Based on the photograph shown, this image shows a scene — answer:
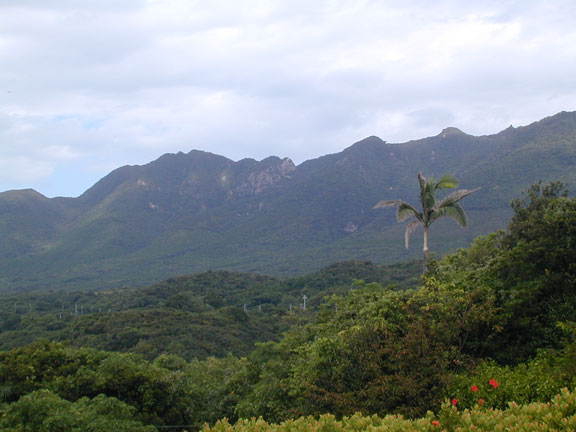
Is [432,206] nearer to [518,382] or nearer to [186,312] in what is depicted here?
[518,382]

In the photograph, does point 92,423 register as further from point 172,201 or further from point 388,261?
point 172,201

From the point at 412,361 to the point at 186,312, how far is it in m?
44.4

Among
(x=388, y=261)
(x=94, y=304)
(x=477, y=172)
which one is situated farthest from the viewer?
(x=477, y=172)

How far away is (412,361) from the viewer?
8.50 meters

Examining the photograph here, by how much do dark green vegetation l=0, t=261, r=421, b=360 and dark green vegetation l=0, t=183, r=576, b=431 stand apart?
3220 millimetres

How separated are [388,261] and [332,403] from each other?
84.8 m

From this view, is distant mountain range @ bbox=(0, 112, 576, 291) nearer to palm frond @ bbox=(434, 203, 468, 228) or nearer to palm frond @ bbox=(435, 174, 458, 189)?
palm frond @ bbox=(434, 203, 468, 228)

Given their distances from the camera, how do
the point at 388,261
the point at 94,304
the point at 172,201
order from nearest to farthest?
the point at 94,304, the point at 388,261, the point at 172,201

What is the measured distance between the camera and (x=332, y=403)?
8656 mm

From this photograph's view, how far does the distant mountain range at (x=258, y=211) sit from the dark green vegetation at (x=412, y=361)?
67189 millimetres

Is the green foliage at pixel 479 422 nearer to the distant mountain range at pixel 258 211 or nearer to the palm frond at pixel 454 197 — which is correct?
the palm frond at pixel 454 197

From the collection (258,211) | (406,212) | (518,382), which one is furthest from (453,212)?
(258,211)

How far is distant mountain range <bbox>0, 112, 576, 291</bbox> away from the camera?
98875 millimetres

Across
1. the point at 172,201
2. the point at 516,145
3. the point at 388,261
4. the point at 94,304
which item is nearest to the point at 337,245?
the point at 388,261
